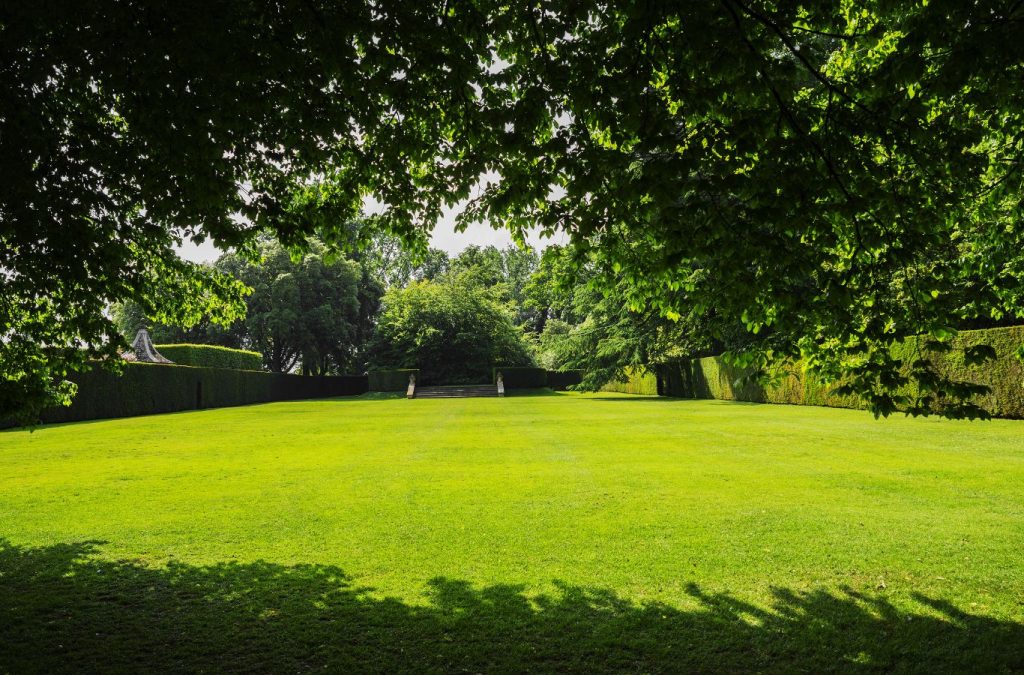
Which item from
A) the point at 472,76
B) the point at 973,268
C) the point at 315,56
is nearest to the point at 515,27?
the point at 472,76

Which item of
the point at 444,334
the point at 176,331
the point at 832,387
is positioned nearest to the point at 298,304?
the point at 176,331

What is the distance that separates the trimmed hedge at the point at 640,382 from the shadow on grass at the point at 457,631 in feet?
122

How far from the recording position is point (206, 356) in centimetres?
3512

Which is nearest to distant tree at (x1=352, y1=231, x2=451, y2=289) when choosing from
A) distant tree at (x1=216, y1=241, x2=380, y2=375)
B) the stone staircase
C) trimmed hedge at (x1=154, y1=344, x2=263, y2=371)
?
distant tree at (x1=216, y1=241, x2=380, y2=375)

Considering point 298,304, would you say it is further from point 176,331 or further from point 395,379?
point 395,379

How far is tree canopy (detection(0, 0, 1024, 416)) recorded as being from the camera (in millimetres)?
4652

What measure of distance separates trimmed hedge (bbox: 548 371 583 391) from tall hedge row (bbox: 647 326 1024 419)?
18.1 metres

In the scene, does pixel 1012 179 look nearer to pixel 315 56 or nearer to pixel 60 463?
pixel 315 56

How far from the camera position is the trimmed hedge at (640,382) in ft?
138

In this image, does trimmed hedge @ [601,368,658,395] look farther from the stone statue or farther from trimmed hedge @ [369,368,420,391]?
the stone statue

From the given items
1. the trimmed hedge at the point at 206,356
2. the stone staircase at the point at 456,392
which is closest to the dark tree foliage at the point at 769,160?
the trimmed hedge at the point at 206,356

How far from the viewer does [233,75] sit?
481 centimetres

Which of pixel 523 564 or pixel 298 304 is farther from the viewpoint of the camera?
pixel 298 304

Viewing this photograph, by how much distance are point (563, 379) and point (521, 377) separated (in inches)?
376
